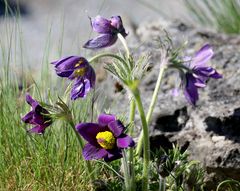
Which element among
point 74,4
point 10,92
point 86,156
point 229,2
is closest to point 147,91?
point 10,92

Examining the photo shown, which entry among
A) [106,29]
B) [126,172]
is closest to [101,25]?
[106,29]

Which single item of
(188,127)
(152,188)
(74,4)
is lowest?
(152,188)

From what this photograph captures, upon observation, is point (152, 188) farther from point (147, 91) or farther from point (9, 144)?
point (147, 91)

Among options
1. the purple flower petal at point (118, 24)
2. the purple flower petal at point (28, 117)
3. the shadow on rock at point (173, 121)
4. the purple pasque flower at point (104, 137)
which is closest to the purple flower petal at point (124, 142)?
the purple pasque flower at point (104, 137)

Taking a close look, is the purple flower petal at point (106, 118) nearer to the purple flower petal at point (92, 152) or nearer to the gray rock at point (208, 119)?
the purple flower petal at point (92, 152)

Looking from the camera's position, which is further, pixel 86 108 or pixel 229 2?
pixel 229 2
